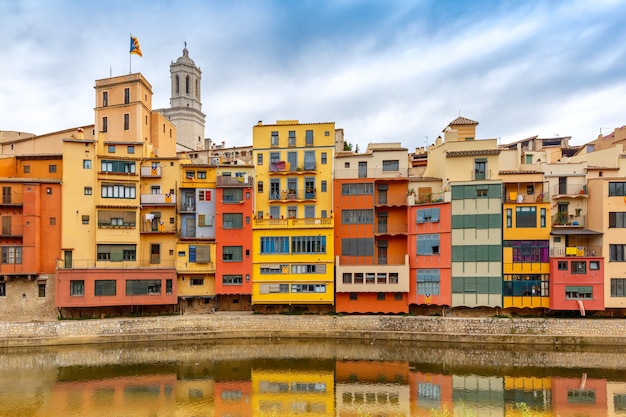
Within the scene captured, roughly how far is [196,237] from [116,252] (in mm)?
6844

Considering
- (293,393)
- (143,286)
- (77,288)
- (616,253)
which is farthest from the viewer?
(143,286)

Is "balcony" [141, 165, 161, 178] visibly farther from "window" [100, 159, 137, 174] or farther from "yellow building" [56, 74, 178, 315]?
"window" [100, 159, 137, 174]

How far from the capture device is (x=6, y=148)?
50062mm

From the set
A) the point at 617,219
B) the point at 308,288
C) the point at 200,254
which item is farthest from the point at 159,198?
the point at 617,219

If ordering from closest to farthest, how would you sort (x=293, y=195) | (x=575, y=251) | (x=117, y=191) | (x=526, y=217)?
(x=575, y=251) < (x=526, y=217) < (x=117, y=191) < (x=293, y=195)

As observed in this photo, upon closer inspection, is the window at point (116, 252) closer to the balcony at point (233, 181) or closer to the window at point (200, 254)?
the window at point (200, 254)

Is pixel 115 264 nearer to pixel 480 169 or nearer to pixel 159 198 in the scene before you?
pixel 159 198

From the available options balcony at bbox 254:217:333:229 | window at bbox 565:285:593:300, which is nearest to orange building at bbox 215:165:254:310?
balcony at bbox 254:217:333:229

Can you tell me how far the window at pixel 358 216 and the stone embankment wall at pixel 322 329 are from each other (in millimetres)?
8478

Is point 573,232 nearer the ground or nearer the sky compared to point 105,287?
nearer the sky

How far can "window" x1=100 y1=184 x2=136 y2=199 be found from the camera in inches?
1511

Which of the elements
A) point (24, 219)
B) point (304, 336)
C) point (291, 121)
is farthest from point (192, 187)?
point (304, 336)

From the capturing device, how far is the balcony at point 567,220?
37406 mm

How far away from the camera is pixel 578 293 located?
35500 millimetres
